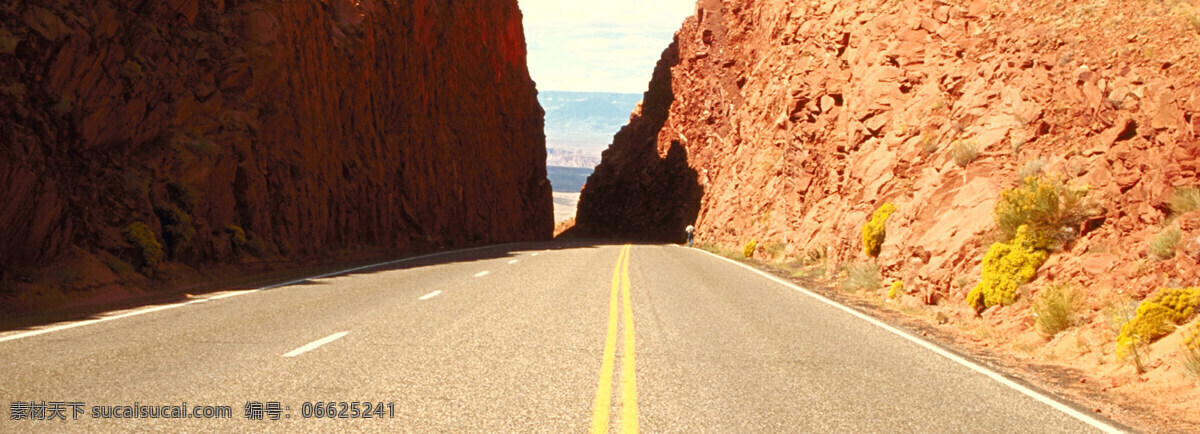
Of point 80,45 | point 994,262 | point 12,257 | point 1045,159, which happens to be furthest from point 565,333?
point 80,45

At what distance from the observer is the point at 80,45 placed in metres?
17.1

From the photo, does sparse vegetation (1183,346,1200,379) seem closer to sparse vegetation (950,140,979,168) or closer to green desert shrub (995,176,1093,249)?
green desert shrub (995,176,1093,249)

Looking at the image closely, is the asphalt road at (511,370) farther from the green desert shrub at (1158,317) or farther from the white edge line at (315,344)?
the green desert shrub at (1158,317)

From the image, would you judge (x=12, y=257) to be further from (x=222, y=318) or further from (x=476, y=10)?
(x=476, y=10)

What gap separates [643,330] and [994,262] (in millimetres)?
5663

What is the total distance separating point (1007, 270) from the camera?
12164 mm

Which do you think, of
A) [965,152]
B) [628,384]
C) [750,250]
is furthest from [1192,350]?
[750,250]

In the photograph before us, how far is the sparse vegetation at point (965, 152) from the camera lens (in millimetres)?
15711

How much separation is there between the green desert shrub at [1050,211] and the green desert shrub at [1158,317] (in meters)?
2.78

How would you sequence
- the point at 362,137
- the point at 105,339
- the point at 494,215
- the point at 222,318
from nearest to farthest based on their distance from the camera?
1. the point at 105,339
2. the point at 222,318
3. the point at 362,137
4. the point at 494,215

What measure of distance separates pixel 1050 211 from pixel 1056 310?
2327 millimetres

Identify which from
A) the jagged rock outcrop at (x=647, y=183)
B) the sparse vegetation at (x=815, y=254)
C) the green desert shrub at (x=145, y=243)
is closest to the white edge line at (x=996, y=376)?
the sparse vegetation at (x=815, y=254)

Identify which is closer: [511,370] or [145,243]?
[511,370]

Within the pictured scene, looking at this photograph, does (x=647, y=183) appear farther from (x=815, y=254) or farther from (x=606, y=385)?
(x=606, y=385)
